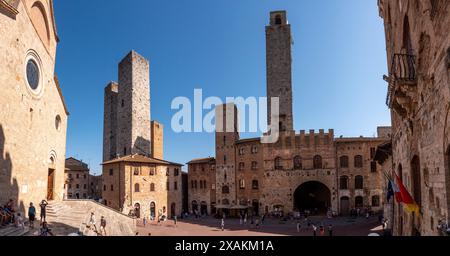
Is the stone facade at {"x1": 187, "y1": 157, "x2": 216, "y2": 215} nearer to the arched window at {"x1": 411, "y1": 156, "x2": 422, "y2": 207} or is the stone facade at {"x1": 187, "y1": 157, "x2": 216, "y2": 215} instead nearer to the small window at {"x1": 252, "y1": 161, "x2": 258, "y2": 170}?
the small window at {"x1": 252, "y1": 161, "x2": 258, "y2": 170}

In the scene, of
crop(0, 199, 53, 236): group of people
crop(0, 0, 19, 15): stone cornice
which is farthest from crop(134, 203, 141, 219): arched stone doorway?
crop(0, 0, 19, 15): stone cornice

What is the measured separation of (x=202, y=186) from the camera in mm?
51594

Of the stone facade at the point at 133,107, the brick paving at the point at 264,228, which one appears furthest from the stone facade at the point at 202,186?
the brick paving at the point at 264,228

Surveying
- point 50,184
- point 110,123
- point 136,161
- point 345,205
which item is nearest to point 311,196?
point 345,205

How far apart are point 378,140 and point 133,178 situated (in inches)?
1238

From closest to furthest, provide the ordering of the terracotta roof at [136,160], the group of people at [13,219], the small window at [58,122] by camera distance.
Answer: the group of people at [13,219] < the small window at [58,122] < the terracotta roof at [136,160]

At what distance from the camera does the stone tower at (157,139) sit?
183 ft

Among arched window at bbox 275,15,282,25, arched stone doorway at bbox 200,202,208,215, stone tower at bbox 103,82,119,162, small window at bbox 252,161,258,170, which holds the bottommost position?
arched stone doorway at bbox 200,202,208,215

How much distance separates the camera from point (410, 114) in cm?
1178

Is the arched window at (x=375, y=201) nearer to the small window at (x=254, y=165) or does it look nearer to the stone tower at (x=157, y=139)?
the small window at (x=254, y=165)

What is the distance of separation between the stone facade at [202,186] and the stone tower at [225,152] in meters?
1.40

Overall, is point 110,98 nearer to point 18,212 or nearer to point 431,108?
point 18,212

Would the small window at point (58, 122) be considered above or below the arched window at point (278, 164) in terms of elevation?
above

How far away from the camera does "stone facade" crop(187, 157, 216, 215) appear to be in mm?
50562
